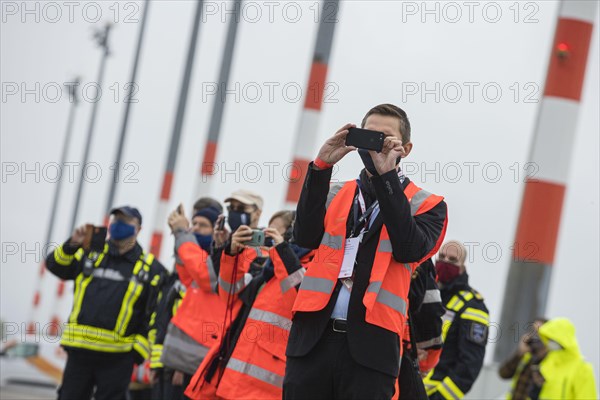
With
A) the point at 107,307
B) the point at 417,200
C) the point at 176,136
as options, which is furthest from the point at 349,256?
the point at 176,136

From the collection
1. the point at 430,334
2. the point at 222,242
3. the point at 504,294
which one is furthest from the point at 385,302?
the point at 504,294

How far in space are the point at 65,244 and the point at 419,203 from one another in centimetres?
435

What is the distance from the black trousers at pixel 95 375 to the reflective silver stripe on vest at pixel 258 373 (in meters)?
2.41

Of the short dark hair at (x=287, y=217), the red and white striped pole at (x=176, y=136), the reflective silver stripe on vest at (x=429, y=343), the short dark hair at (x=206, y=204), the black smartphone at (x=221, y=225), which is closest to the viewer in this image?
the reflective silver stripe on vest at (x=429, y=343)

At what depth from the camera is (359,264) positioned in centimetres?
470

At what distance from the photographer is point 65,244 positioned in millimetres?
8539

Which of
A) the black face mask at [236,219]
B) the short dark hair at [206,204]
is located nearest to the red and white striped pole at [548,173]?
the short dark hair at [206,204]

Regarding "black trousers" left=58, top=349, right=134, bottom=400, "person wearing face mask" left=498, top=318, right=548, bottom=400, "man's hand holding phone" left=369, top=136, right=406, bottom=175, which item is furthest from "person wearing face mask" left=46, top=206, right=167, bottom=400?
"man's hand holding phone" left=369, top=136, right=406, bottom=175

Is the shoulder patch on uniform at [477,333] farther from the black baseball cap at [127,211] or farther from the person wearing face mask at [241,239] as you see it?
the black baseball cap at [127,211]

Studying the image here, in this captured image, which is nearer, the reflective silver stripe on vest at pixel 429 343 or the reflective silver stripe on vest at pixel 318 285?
the reflective silver stripe on vest at pixel 318 285

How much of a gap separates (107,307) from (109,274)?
10.3 inches

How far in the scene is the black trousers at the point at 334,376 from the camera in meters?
4.52

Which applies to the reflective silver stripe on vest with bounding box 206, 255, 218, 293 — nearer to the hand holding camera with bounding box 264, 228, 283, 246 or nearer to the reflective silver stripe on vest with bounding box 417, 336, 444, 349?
the hand holding camera with bounding box 264, 228, 283, 246

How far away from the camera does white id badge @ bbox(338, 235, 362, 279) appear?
470 centimetres
